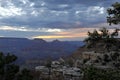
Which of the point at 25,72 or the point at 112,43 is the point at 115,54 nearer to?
the point at 112,43

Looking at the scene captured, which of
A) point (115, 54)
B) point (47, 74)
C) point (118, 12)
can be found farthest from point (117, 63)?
point (47, 74)

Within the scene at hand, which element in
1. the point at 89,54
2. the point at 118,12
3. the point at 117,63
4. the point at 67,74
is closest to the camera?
the point at 118,12

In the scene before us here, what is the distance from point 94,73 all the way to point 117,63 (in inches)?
1058

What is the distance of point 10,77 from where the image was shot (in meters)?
36.8

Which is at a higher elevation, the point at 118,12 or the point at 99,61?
the point at 118,12

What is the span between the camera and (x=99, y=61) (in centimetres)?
6188

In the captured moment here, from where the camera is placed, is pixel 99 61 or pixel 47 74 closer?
pixel 99 61

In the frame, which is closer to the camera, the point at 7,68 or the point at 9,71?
the point at 9,71

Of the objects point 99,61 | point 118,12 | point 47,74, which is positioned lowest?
point 47,74

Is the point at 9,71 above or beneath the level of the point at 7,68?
beneath

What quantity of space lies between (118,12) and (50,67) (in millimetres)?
55634

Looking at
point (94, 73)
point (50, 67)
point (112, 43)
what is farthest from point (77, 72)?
point (94, 73)

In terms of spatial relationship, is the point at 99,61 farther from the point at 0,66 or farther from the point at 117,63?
the point at 0,66

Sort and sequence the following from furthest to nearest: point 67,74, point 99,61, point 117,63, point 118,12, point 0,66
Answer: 1. point 67,74
2. point 99,61
3. point 117,63
4. point 118,12
5. point 0,66
